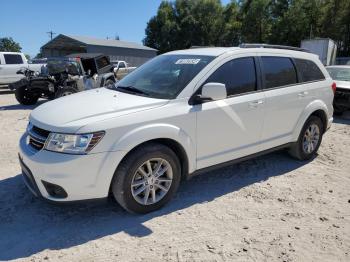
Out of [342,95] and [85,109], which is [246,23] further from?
[85,109]

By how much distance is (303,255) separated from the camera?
10.7 feet

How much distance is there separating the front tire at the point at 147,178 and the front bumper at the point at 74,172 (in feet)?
0.42

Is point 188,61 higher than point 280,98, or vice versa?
point 188,61

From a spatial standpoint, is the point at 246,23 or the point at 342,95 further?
the point at 246,23

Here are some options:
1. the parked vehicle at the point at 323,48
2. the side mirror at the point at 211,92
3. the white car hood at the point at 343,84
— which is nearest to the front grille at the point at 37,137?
the side mirror at the point at 211,92

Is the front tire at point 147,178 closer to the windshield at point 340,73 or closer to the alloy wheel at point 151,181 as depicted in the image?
the alloy wheel at point 151,181

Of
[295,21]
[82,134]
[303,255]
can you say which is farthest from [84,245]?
[295,21]

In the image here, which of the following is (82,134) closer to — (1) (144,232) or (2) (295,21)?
(1) (144,232)

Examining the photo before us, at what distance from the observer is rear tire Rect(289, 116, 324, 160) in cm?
554

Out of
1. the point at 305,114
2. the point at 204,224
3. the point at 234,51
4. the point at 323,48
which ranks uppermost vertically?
the point at 323,48

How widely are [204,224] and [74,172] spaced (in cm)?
146

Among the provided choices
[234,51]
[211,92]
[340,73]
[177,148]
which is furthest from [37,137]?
[340,73]

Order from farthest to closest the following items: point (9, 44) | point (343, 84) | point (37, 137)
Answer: point (9, 44) → point (343, 84) → point (37, 137)

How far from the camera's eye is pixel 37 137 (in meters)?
3.59
